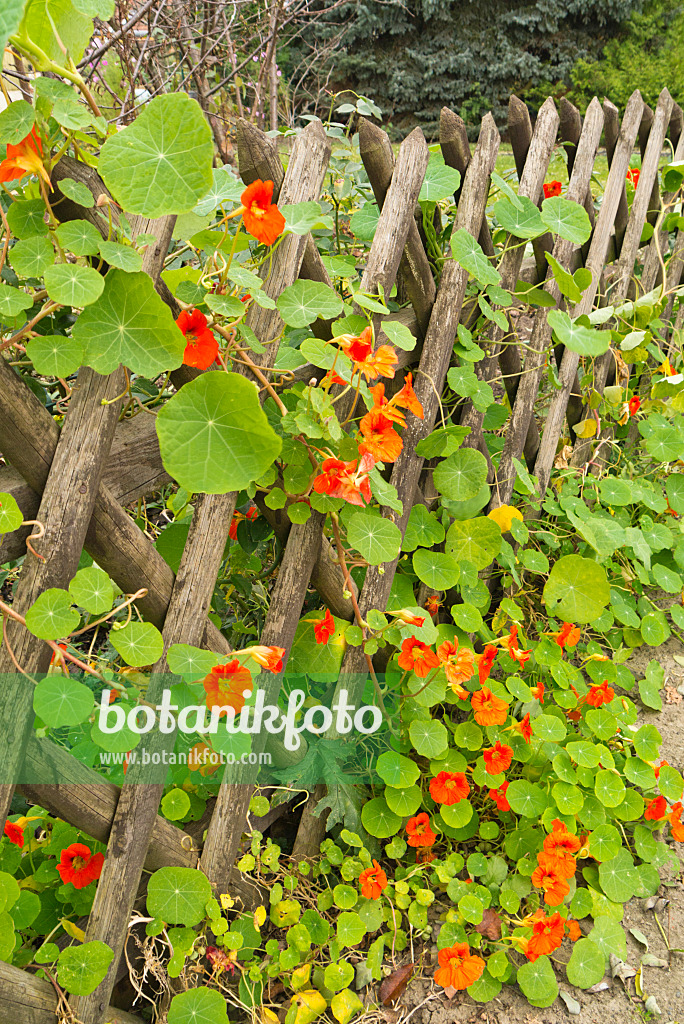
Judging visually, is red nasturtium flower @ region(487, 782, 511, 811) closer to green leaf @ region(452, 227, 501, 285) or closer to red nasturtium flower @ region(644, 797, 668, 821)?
red nasturtium flower @ region(644, 797, 668, 821)

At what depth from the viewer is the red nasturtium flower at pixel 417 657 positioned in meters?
1.60

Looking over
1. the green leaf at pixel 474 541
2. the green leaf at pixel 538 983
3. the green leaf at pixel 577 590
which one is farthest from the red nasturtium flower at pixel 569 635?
the green leaf at pixel 538 983

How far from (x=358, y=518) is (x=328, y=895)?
0.93 m

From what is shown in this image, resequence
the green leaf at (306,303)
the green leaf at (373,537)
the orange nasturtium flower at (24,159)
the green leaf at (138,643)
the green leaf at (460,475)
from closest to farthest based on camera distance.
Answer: the orange nasturtium flower at (24,159)
the green leaf at (138,643)
the green leaf at (306,303)
the green leaf at (373,537)
the green leaf at (460,475)

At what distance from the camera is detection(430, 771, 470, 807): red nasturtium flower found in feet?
5.70

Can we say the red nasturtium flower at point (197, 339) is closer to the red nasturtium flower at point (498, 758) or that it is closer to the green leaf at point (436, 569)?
the green leaf at point (436, 569)

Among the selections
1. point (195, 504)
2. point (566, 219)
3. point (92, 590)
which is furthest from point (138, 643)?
point (566, 219)

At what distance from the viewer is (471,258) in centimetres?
174

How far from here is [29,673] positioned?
44.0 inches

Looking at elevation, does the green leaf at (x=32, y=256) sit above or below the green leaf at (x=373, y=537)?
above

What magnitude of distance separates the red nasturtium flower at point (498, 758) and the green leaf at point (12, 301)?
58.7 inches

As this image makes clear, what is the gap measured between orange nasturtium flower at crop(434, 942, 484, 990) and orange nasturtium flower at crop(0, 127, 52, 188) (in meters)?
1.75

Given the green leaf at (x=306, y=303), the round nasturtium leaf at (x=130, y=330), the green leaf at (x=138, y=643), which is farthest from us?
the green leaf at (x=306, y=303)

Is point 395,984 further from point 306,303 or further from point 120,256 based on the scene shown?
point 120,256
